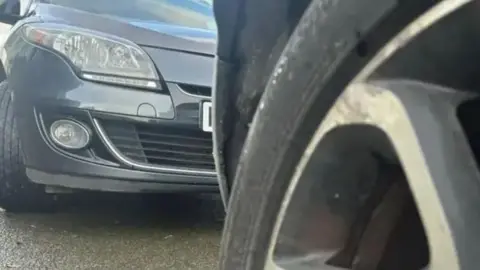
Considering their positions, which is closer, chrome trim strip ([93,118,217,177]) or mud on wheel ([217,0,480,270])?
mud on wheel ([217,0,480,270])

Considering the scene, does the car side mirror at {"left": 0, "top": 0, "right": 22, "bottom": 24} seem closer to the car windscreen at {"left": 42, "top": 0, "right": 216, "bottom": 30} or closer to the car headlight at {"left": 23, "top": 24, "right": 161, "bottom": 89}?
the car windscreen at {"left": 42, "top": 0, "right": 216, "bottom": 30}

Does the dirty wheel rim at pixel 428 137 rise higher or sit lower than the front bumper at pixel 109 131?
higher

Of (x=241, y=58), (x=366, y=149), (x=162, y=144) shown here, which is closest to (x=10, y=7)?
(x=162, y=144)

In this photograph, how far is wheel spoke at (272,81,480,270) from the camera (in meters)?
1.01

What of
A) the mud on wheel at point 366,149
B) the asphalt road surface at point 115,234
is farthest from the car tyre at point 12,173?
the mud on wheel at point 366,149

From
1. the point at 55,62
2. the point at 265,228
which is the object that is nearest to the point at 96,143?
the point at 55,62

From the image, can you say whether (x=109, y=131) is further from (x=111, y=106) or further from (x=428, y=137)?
(x=428, y=137)

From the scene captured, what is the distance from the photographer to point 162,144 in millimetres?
3363

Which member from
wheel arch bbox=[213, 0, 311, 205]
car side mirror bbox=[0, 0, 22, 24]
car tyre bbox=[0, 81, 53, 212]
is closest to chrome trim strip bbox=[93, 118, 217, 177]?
car tyre bbox=[0, 81, 53, 212]

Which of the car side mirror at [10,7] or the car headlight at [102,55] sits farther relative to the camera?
the car side mirror at [10,7]

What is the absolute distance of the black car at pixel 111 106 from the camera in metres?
3.30

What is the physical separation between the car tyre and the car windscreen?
0.58 meters

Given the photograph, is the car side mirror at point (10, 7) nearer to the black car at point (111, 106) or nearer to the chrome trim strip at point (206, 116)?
the black car at point (111, 106)

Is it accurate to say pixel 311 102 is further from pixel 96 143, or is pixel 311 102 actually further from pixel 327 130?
pixel 96 143
